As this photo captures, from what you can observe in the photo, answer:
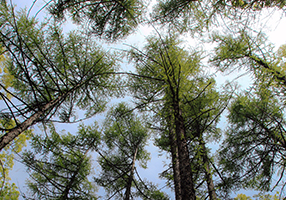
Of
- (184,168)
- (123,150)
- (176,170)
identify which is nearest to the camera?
(184,168)

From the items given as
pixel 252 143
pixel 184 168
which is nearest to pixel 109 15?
pixel 184 168

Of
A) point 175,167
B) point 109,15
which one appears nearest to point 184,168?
point 175,167

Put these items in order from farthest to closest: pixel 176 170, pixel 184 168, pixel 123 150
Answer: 1. pixel 123 150
2. pixel 176 170
3. pixel 184 168

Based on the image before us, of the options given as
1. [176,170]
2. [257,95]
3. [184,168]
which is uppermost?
[257,95]

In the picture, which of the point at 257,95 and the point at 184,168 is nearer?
the point at 184,168

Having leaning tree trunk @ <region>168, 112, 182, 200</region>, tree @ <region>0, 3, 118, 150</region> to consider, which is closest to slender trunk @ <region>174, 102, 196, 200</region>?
leaning tree trunk @ <region>168, 112, 182, 200</region>

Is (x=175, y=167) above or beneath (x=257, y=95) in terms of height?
beneath

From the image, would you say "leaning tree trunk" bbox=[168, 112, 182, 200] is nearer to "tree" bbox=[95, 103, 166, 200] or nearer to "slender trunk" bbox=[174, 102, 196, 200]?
"slender trunk" bbox=[174, 102, 196, 200]

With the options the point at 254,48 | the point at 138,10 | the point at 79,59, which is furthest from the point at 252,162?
the point at 79,59

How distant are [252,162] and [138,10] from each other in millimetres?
7591

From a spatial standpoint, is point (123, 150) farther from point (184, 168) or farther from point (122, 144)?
point (184, 168)

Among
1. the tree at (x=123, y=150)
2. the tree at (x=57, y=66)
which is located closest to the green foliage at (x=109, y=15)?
the tree at (x=57, y=66)

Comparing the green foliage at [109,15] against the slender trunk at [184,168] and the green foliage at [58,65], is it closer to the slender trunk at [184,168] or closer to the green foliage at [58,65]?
the green foliage at [58,65]

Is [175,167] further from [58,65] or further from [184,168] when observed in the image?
[58,65]
